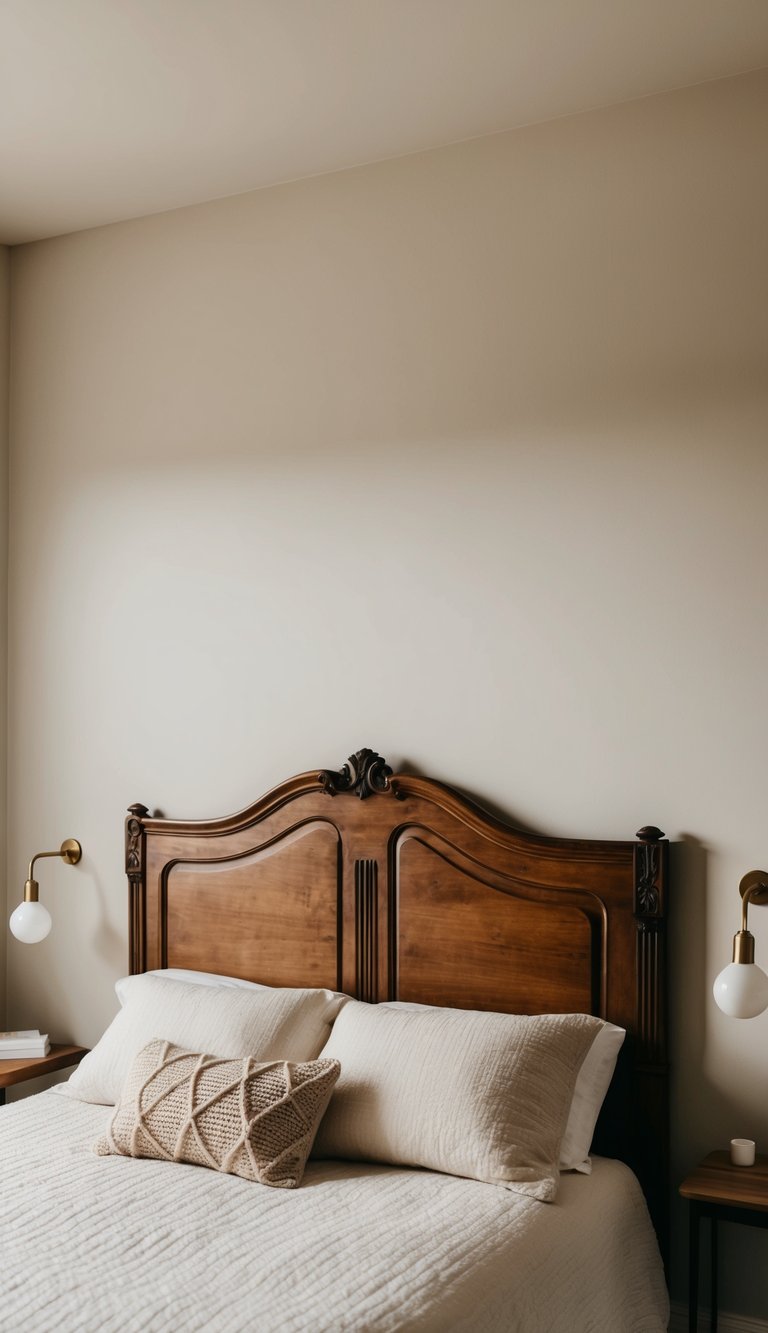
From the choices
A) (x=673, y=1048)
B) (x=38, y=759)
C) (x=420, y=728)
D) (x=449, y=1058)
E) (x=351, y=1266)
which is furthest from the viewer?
(x=38, y=759)

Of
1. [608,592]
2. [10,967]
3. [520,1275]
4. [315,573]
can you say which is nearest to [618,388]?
[608,592]

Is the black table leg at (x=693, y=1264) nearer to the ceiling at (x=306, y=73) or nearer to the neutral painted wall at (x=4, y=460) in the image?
the neutral painted wall at (x=4, y=460)

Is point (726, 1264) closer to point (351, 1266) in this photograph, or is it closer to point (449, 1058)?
point (449, 1058)

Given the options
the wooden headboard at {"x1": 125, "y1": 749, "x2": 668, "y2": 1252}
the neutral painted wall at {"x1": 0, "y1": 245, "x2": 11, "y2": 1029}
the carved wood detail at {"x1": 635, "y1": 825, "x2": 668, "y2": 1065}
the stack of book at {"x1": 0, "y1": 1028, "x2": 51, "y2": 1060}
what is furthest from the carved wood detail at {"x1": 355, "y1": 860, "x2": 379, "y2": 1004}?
the neutral painted wall at {"x1": 0, "y1": 245, "x2": 11, "y2": 1029}

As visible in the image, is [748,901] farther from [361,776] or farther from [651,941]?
[361,776]

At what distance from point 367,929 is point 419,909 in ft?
0.52

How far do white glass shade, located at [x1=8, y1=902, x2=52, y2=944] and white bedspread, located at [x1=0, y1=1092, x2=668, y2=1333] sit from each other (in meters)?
0.77

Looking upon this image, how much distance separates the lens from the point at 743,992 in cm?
234

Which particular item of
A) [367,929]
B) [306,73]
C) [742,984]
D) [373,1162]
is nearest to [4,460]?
[306,73]

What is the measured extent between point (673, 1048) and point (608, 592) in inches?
41.3

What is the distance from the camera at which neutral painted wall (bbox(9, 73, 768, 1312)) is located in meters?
2.65

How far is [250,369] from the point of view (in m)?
3.29

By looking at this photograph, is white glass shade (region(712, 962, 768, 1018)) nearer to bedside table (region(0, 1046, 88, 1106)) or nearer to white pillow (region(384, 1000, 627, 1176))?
white pillow (region(384, 1000, 627, 1176))

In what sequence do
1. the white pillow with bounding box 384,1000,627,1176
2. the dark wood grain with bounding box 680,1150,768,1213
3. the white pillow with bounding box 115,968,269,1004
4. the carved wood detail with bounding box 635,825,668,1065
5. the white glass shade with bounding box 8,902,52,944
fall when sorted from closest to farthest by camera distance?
the dark wood grain with bounding box 680,1150,768,1213
the white pillow with bounding box 384,1000,627,1176
the carved wood detail with bounding box 635,825,668,1065
the white pillow with bounding box 115,968,269,1004
the white glass shade with bounding box 8,902,52,944
